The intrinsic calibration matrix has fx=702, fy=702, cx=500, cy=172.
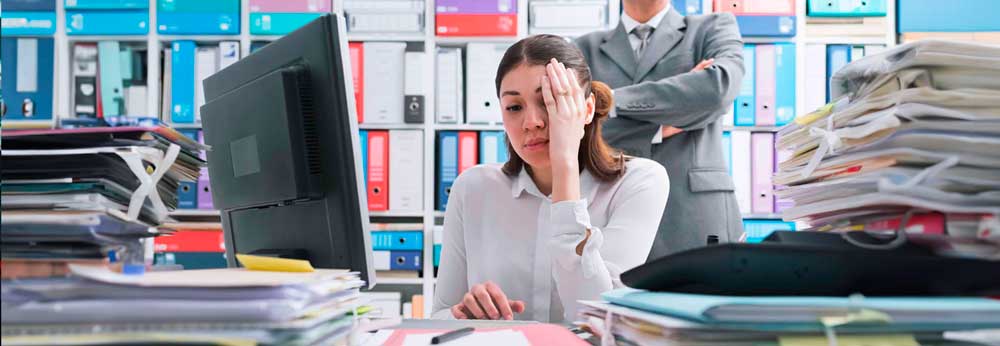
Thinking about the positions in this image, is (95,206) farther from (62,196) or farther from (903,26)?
(903,26)

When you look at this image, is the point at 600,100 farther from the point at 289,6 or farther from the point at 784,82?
the point at 289,6

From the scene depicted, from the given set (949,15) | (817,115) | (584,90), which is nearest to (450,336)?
(817,115)

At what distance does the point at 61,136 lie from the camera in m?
0.63

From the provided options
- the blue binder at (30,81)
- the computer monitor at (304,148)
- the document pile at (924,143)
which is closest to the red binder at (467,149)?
the blue binder at (30,81)

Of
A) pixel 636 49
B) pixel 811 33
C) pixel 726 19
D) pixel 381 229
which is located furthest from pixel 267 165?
pixel 811 33

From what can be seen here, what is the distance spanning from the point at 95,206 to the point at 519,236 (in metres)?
1.00

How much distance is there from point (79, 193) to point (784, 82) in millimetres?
2729

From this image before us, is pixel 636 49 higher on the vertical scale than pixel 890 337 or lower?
higher

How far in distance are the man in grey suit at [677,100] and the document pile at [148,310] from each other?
1462 millimetres

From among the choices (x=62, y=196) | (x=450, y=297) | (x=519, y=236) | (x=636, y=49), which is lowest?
(x=450, y=297)

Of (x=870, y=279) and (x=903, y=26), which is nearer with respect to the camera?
(x=870, y=279)

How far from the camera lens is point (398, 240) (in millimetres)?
2922

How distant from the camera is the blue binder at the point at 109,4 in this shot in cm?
296

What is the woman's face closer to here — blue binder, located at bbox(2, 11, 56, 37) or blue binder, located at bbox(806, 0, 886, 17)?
blue binder, located at bbox(806, 0, 886, 17)
